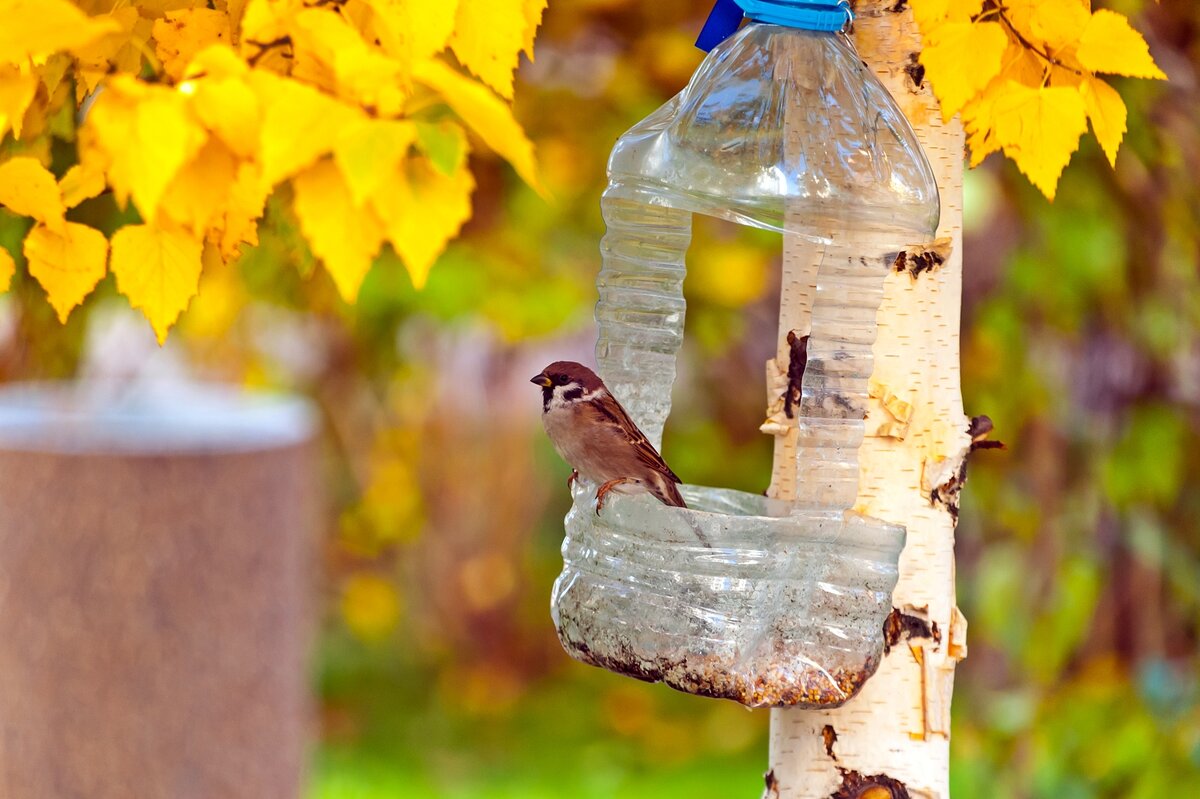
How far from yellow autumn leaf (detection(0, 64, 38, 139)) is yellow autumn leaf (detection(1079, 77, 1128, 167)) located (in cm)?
98

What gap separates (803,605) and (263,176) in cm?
77

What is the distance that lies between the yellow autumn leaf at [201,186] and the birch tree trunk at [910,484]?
745 millimetres

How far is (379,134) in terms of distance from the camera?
0.91 metres

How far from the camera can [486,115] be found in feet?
3.00

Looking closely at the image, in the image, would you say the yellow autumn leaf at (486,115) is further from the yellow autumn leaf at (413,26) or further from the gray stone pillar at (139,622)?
the gray stone pillar at (139,622)

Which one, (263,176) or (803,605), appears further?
(803,605)

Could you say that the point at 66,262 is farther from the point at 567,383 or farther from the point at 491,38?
the point at 567,383

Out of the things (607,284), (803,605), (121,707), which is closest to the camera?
Result: (803,605)

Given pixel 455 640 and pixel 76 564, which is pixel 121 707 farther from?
→ pixel 455 640

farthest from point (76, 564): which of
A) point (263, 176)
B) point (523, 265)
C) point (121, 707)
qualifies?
point (263, 176)

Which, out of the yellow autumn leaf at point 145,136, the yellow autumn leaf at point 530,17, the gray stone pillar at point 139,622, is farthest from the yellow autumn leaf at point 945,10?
the gray stone pillar at point 139,622

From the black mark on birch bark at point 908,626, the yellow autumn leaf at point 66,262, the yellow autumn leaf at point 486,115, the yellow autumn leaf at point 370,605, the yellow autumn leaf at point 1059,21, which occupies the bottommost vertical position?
the yellow autumn leaf at point 370,605

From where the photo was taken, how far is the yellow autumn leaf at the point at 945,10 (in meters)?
1.28

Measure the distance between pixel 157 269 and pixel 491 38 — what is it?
0.36 metres
